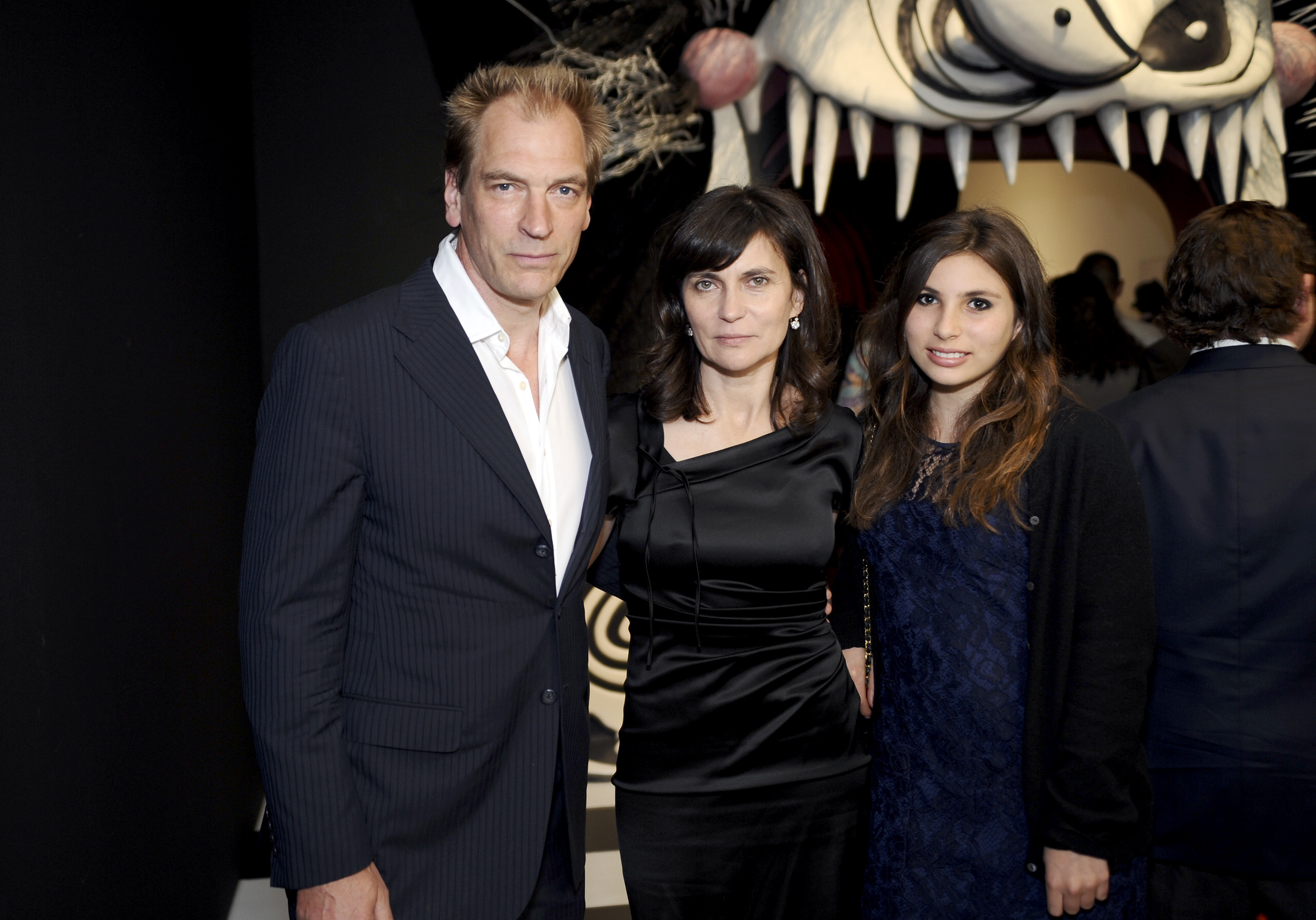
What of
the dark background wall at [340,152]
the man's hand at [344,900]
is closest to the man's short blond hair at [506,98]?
the man's hand at [344,900]

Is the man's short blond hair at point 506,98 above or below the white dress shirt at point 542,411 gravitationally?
above

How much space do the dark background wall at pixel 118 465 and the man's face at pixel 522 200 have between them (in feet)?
1.90

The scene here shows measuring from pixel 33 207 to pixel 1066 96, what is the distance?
10.2 feet

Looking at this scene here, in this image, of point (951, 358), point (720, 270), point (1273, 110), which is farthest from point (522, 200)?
point (1273, 110)

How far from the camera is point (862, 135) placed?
318 cm

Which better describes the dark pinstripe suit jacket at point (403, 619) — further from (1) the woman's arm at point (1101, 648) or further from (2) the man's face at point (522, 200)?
(1) the woman's arm at point (1101, 648)

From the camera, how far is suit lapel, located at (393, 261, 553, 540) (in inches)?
47.1

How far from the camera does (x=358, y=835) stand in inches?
45.2

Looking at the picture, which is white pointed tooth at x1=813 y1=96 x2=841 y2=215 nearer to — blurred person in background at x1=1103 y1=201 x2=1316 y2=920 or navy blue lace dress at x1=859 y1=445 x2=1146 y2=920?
blurred person in background at x1=1103 y1=201 x2=1316 y2=920

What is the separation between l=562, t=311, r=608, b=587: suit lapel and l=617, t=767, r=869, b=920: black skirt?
0.47 metres

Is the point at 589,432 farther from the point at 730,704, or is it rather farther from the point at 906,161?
the point at 906,161

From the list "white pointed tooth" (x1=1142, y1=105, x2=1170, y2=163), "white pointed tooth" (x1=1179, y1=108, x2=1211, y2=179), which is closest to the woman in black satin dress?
"white pointed tooth" (x1=1142, y1=105, x2=1170, y2=163)

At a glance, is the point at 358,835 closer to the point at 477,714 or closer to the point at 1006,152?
the point at 477,714

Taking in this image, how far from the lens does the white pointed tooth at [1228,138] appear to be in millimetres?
3299
